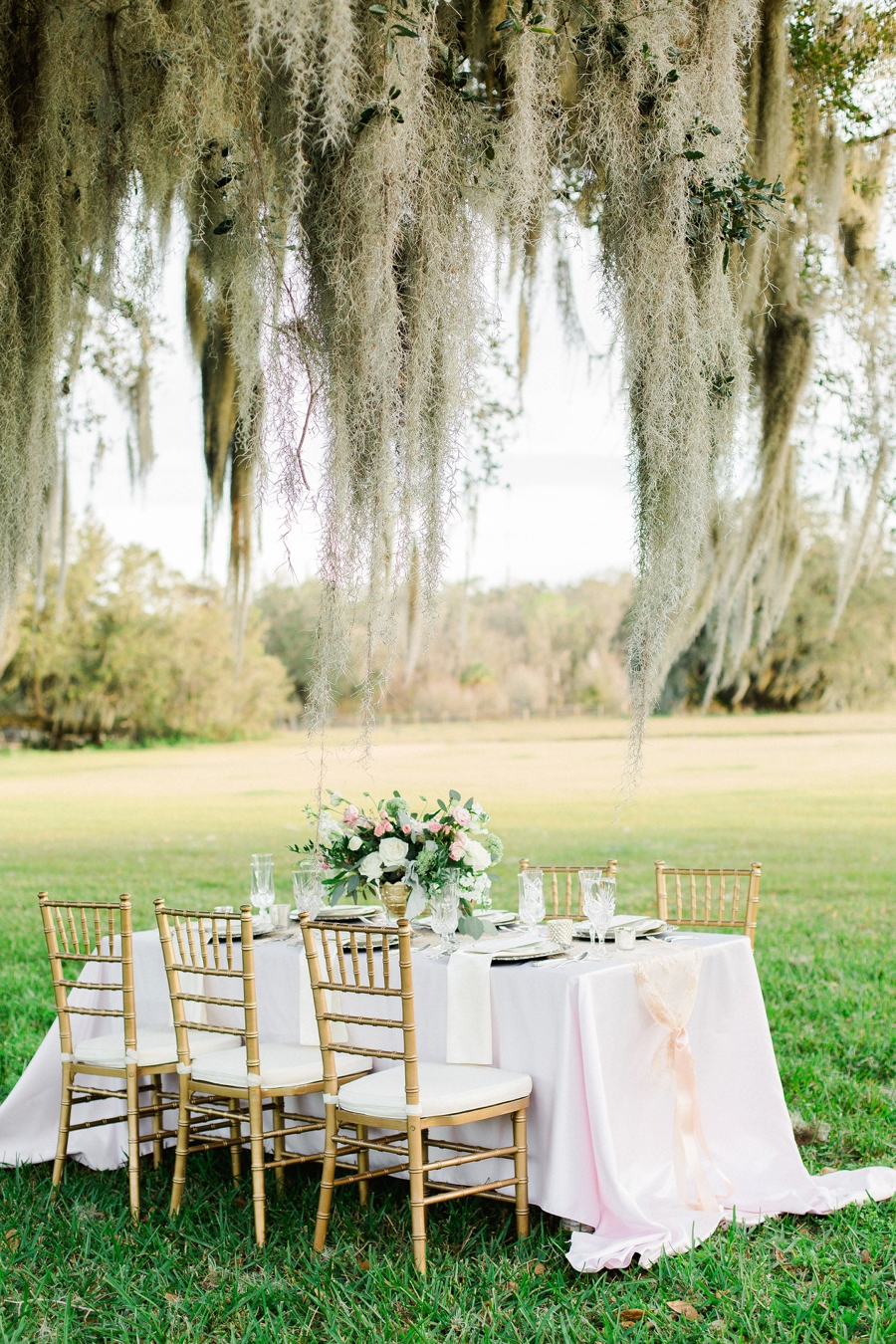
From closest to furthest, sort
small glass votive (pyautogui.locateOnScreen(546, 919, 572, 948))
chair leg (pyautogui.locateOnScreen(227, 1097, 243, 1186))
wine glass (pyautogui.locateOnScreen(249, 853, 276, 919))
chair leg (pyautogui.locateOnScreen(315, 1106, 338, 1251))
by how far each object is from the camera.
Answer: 1. chair leg (pyautogui.locateOnScreen(315, 1106, 338, 1251))
2. small glass votive (pyautogui.locateOnScreen(546, 919, 572, 948))
3. chair leg (pyautogui.locateOnScreen(227, 1097, 243, 1186))
4. wine glass (pyautogui.locateOnScreen(249, 853, 276, 919))

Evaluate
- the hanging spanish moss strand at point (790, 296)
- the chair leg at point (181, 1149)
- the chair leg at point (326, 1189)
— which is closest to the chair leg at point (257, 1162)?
the chair leg at point (326, 1189)

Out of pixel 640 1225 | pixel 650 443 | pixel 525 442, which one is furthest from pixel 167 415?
pixel 640 1225

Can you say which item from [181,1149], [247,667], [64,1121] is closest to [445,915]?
[181,1149]

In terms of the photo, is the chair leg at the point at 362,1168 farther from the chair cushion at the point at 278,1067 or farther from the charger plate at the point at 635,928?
the charger plate at the point at 635,928

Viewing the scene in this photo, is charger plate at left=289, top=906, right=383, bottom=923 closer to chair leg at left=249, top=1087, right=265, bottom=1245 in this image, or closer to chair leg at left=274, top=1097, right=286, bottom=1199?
chair leg at left=274, top=1097, right=286, bottom=1199

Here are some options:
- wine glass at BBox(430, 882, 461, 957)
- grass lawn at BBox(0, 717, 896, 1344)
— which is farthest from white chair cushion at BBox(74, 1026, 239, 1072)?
wine glass at BBox(430, 882, 461, 957)

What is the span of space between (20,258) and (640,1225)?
3.02 m

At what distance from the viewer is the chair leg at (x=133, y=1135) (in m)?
3.16

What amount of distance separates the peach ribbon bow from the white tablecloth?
0.03 metres

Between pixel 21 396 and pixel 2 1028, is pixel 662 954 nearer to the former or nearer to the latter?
pixel 21 396

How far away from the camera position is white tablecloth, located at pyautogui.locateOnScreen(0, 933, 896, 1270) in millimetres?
2758

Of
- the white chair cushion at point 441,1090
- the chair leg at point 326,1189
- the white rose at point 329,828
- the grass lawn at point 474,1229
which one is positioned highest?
the white rose at point 329,828

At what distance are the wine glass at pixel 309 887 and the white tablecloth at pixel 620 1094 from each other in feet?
0.66

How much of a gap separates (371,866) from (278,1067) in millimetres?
604
